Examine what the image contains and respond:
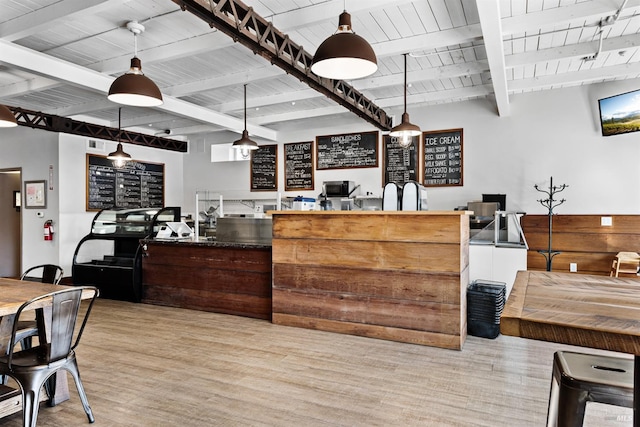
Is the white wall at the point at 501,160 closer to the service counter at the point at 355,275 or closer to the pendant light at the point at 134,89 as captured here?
the service counter at the point at 355,275

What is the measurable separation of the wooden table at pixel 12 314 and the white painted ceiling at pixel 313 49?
230 centimetres

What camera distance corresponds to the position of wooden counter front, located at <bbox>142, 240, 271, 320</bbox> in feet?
15.4

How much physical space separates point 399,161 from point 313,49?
10.5 ft

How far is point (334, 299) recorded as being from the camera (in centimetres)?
414

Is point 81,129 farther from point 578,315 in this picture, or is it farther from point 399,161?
point 578,315

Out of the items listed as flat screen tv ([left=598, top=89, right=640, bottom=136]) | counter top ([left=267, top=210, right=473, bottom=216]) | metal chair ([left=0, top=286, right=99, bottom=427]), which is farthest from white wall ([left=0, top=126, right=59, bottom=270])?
flat screen tv ([left=598, top=89, right=640, bottom=136])

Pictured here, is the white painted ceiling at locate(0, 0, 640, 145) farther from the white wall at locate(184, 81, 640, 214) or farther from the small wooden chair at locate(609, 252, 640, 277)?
the small wooden chair at locate(609, 252, 640, 277)

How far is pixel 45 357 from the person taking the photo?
7.45ft

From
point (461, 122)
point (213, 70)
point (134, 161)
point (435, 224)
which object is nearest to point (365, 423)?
point (435, 224)

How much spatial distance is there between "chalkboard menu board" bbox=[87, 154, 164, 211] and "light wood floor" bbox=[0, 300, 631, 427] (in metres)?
4.24

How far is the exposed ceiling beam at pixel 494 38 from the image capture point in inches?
130

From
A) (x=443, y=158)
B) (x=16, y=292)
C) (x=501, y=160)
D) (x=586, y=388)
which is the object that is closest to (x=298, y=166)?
(x=443, y=158)

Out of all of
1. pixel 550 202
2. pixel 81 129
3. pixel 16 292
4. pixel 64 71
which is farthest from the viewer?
pixel 81 129

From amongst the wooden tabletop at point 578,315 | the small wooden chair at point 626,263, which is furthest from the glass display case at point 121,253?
the small wooden chair at point 626,263
